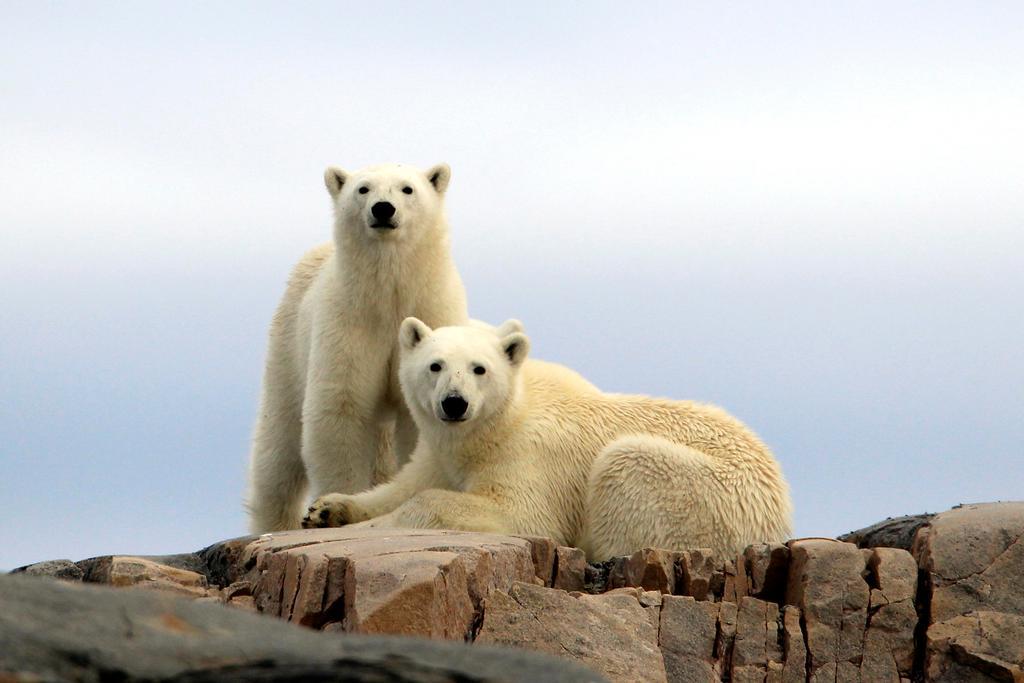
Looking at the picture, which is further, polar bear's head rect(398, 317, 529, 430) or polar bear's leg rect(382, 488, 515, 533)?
polar bear's head rect(398, 317, 529, 430)

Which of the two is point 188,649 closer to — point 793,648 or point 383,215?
point 793,648

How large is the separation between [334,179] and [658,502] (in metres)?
3.71

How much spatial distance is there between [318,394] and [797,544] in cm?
390

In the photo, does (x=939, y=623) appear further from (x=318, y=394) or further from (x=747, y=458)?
(x=318, y=394)

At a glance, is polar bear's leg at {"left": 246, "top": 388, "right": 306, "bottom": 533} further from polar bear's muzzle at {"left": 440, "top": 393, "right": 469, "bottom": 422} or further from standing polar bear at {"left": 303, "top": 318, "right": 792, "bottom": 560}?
polar bear's muzzle at {"left": 440, "top": 393, "right": 469, "bottom": 422}

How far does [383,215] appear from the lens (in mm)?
10438

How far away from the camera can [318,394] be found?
35.3 ft

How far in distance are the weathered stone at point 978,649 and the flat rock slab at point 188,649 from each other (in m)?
5.62

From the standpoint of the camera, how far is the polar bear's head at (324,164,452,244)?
1049 centimetres

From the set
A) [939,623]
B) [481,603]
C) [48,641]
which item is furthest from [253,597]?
[48,641]

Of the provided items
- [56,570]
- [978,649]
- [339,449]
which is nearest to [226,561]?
[56,570]

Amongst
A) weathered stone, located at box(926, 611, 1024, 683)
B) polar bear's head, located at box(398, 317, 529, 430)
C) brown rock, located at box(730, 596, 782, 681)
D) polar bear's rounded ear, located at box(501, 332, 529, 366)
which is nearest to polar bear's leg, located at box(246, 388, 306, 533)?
polar bear's head, located at box(398, 317, 529, 430)

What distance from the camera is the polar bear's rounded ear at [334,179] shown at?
11.0 m

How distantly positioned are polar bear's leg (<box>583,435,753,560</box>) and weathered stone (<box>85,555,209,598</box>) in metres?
2.72
